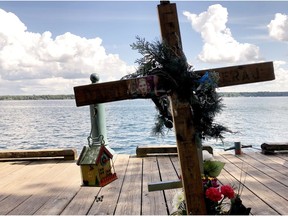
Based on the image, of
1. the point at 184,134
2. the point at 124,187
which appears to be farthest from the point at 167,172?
the point at 184,134

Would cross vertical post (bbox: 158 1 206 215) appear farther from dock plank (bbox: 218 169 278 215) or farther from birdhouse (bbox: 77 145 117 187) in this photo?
dock plank (bbox: 218 169 278 215)

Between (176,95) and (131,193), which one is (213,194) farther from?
(131,193)

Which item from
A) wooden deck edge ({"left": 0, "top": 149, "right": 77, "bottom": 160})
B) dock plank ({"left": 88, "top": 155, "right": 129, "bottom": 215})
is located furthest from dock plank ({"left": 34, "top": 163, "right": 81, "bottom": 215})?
wooden deck edge ({"left": 0, "top": 149, "right": 77, "bottom": 160})

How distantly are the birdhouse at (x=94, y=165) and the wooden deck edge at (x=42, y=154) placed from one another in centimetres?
307

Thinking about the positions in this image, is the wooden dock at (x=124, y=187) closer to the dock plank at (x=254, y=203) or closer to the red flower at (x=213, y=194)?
the dock plank at (x=254, y=203)

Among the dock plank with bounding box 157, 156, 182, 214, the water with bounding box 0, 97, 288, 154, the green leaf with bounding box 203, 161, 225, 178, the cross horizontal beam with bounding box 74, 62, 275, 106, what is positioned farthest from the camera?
the water with bounding box 0, 97, 288, 154

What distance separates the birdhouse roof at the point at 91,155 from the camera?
2.19m

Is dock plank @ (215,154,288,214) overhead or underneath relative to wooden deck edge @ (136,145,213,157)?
underneath

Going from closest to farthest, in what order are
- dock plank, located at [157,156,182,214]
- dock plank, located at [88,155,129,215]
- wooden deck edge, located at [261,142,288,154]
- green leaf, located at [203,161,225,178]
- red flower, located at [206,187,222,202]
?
1. red flower, located at [206,187,222,202]
2. green leaf, located at [203,161,225,178]
3. dock plank, located at [88,155,129,215]
4. dock plank, located at [157,156,182,214]
5. wooden deck edge, located at [261,142,288,154]

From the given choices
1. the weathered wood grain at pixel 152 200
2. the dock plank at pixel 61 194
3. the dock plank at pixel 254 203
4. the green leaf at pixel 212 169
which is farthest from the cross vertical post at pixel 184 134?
the dock plank at pixel 61 194

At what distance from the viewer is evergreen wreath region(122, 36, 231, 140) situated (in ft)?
5.96

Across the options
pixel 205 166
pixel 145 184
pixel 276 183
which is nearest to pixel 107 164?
pixel 205 166

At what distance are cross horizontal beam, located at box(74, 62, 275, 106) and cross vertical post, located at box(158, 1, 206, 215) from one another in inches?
6.3

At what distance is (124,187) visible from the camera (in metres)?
3.66
